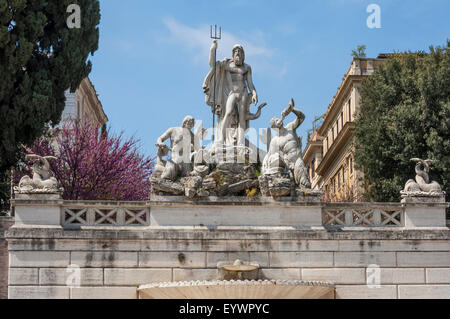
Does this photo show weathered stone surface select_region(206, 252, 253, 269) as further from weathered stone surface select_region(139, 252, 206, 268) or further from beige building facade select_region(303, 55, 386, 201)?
Result: beige building facade select_region(303, 55, 386, 201)

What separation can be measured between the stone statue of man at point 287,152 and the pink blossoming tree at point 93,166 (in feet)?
44.8

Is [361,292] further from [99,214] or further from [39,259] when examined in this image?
[39,259]

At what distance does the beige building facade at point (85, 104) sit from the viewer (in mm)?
55375

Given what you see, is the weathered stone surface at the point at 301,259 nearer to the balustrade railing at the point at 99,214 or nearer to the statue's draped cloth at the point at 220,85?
the balustrade railing at the point at 99,214

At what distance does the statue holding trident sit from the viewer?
1067 inches

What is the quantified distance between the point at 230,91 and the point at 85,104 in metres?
35.7

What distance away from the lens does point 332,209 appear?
25.6 meters

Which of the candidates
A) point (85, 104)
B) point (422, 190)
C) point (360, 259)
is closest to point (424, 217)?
point (422, 190)

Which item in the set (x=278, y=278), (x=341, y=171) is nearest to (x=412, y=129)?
(x=278, y=278)

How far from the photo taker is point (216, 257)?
24.6 m

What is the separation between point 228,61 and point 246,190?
182 inches

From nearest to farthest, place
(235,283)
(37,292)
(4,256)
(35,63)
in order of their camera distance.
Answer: (235,283), (37,292), (4,256), (35,63)

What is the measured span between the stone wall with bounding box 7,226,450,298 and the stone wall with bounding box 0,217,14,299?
153 cm
